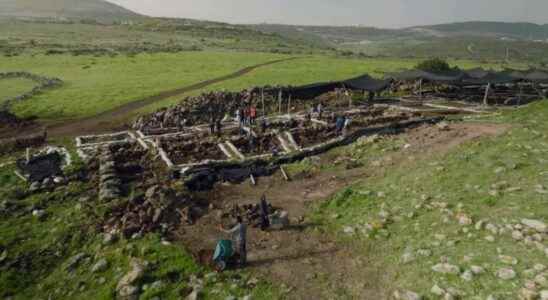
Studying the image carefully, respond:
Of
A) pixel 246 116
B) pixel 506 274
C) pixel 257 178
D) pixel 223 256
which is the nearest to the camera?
pixel 506 274

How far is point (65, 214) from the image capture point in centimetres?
1572

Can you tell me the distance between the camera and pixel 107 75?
188 feet

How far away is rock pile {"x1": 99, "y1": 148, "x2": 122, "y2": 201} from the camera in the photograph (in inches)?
667

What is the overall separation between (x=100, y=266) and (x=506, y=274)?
1136 centimetres

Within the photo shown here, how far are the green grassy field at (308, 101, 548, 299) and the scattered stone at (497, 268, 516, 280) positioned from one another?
9cm

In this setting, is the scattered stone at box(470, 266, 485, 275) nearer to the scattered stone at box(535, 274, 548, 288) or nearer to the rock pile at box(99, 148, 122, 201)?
the scattered stone at box(535, 274, 548, 288)

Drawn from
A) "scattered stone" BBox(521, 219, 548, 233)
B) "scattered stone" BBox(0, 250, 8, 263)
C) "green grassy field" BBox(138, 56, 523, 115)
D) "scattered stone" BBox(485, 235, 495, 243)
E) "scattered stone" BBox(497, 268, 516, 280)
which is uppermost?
"green grassy field" BBox(138, 56, 523, 115)

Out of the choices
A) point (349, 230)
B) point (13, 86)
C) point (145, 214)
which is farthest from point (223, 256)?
point (13, 86)

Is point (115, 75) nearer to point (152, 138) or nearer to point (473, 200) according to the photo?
point (152, 138)

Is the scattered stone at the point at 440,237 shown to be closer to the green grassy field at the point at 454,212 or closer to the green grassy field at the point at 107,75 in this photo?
the green grassy field at the point at 454,212

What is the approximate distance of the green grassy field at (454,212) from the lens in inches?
371

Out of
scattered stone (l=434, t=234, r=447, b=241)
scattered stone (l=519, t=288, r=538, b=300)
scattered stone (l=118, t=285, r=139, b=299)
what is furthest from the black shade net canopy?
scattered stone (l=519, t=288, r=538, b=300)

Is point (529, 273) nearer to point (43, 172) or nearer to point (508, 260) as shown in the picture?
point (508, 260)

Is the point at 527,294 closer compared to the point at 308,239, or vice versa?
the point at 527,294
